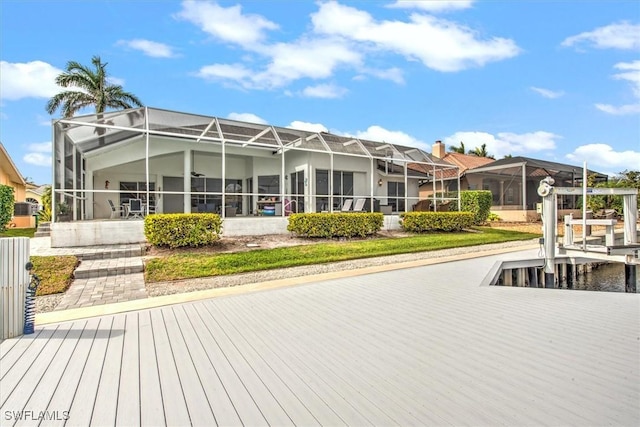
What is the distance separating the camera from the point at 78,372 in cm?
276

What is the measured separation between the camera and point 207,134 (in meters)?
11.7

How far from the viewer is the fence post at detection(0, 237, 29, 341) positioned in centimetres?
356

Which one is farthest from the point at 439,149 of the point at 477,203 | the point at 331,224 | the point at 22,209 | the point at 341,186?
the point at 22,209

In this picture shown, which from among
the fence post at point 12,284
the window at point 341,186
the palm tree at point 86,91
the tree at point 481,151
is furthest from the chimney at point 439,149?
the fence post at point 12,284

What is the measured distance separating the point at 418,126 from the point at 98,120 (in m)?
18.8

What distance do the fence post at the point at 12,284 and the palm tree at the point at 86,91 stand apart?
2073 cm

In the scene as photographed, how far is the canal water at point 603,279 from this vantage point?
331 inches

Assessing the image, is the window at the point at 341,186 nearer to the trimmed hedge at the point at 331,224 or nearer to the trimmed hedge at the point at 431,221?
the trimmed hedge at the point at 431,221

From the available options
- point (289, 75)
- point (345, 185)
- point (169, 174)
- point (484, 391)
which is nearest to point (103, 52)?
point (169, 174)

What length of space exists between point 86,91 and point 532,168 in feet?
92.4

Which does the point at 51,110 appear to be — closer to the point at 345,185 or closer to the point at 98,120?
the point at 98,120

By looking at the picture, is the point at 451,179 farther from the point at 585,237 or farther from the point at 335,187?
the point at 585,237

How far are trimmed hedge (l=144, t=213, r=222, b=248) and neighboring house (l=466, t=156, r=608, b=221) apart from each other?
16.9 metres

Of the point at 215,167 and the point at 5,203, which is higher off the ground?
the point at 215,167
